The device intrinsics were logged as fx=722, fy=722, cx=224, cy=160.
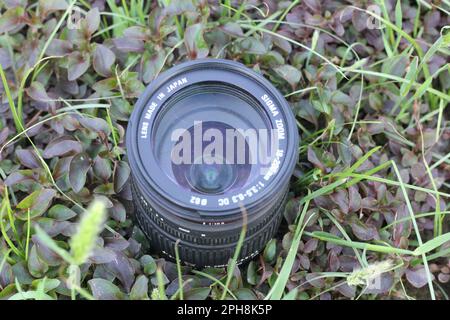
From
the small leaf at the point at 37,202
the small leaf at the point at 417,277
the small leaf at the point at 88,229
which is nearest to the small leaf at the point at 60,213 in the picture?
the small leaf at the point at 37,202

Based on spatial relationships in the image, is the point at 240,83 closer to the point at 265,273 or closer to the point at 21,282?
the point at 265,273

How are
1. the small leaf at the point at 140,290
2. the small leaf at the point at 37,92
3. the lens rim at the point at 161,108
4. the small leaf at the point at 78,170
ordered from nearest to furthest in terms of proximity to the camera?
the lens rim at the point at 161,108 → the small leaf at the point at 140,290 → the small leaf at the point at 78,170 → the small leaf at the point at 37,92

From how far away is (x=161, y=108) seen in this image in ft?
5.38

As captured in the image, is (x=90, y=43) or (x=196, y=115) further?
(x=90, y=43)

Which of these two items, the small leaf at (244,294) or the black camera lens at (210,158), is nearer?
the black camera lens at (210,158)

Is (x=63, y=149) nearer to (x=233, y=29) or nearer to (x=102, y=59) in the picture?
(x=102, y=59)

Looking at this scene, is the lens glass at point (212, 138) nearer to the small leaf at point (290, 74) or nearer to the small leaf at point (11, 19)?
the small leaf at point (290, 74)

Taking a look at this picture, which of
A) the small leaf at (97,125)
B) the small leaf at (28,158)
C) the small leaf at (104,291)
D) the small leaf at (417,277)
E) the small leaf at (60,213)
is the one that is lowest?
the small leaf at (417,277)

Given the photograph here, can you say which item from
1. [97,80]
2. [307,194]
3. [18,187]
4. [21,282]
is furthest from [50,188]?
[307,194]

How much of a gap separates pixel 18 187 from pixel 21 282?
244 mm

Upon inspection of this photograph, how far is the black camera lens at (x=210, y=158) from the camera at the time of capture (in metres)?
1.52

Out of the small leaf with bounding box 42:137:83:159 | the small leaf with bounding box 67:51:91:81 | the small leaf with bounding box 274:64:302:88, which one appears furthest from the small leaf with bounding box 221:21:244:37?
the small leaf with bounding box 42:137:83:159
